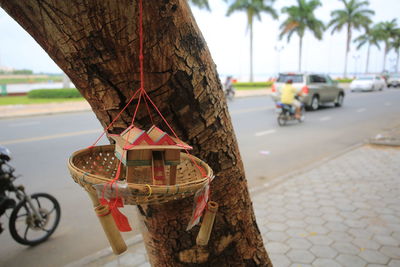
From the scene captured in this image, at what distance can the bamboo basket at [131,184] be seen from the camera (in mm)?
969

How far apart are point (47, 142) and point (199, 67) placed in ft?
25.0

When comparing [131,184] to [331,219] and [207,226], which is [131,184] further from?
[331,219]

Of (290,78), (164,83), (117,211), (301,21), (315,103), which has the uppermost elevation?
(301,21)

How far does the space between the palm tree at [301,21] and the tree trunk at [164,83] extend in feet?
124

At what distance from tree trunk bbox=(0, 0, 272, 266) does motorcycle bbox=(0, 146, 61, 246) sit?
233cm

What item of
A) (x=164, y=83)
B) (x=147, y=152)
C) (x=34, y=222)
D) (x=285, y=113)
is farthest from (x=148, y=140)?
(x=285, y=113)

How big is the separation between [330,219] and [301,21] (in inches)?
1422

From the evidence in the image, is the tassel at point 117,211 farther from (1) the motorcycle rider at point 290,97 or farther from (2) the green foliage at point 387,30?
(2) the green foliage at point 387,30

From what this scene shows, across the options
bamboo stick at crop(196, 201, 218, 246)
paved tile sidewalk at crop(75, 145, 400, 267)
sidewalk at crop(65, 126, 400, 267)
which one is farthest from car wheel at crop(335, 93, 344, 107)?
bamboo stick at crop(196, 201, 218, 246)

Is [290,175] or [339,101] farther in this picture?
[339,101]

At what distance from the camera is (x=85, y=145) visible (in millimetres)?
7367

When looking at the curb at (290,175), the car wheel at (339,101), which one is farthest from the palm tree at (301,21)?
the curb at (290,175)

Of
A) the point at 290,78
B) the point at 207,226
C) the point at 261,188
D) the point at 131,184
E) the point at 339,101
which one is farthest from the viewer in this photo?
the point at 339,101

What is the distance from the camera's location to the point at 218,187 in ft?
4.65
